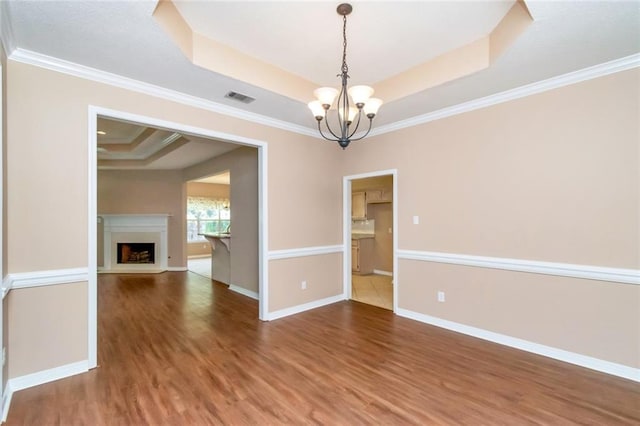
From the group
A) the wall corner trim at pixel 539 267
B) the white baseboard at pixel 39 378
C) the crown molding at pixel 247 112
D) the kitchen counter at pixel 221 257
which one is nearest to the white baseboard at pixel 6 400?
the white baseboard at pixel 39 378

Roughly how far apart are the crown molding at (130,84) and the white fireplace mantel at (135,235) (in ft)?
16.9

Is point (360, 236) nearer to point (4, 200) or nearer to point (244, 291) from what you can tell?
point (244, 291)

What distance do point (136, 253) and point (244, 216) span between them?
4.25 metres

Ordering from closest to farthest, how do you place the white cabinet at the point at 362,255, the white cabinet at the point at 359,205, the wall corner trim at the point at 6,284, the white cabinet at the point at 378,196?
the wall corner trim at the point at 6,284 < the white cabinet at the point at 378,196 < the white cabinet at the point at 362,255 < the white cabinet at the point at 359,205

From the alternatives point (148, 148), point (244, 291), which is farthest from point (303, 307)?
point (148, 148)

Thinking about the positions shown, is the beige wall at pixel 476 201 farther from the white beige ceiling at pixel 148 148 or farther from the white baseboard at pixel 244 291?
the white beige ceiling at pixel 148 148

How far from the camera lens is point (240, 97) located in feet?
10.8

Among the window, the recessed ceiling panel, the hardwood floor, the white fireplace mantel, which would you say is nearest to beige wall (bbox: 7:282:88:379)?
the hardwood floor

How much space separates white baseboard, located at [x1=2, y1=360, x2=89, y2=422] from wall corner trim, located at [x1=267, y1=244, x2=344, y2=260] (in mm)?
2161

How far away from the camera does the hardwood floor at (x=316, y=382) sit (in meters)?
2.03

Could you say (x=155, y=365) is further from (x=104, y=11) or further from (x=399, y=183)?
(x=399, y=183)

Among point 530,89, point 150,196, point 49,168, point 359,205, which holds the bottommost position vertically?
point 359,205

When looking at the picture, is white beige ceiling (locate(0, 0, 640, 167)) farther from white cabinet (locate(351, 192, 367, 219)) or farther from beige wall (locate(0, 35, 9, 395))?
white cabinet (locate(351, 192, 367, 219))

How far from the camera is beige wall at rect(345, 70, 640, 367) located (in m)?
2.54
